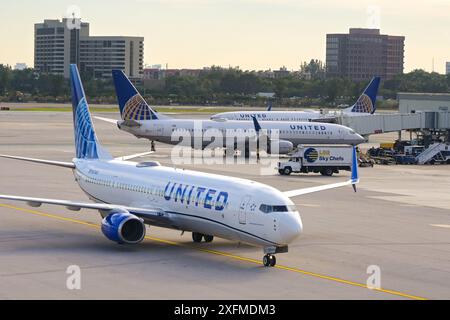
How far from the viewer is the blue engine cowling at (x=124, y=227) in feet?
141

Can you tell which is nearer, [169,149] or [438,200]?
[438,200]

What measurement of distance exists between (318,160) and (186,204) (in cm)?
4515

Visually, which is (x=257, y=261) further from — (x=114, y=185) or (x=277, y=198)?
(x=114, y=185)

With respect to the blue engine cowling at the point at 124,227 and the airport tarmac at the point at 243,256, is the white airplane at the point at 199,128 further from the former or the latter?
the blue engine cowling at the point at 124,227

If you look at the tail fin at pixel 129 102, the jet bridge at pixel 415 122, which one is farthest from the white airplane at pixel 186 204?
the jet bridge at pixel 415 122

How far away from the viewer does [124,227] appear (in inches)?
1704

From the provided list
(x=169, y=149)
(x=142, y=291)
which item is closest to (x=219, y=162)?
(x=169, y=149)

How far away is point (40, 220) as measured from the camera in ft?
178

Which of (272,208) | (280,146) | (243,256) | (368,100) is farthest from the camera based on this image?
(368,100)

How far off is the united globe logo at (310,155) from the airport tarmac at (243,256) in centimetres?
1554

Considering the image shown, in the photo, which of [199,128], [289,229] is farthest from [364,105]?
[289,229]

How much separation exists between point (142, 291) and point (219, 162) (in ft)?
209

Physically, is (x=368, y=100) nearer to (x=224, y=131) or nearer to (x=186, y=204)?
(x=224, y=131)

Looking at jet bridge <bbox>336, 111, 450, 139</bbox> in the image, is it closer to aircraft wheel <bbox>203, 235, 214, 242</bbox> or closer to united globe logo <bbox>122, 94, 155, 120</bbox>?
united globe logo <bbox>122, 94, 155, 120</bbox>
